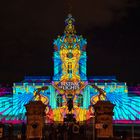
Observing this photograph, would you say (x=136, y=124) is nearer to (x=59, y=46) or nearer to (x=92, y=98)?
(x=92, y=98)

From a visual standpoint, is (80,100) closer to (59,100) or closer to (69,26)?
(59,100)

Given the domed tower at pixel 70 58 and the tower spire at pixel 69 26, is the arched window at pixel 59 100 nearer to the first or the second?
the domed tower at pixel 70 58

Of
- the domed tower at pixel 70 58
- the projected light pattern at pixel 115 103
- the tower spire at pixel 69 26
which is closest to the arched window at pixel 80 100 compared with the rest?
the projected light pattern at pixel 115 103

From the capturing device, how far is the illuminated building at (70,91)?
73625 mm

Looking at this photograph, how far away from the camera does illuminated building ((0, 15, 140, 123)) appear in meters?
73.6

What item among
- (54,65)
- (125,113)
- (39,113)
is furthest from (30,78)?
(39,113)

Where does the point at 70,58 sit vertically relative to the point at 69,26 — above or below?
below

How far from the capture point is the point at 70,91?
74812 mm

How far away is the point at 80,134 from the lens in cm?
3553

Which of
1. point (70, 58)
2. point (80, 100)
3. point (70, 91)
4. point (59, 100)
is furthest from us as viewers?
point (70, 58)

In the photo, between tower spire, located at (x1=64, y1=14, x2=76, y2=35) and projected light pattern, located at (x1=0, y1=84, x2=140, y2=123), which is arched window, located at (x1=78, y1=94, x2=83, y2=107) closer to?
projected light pattern, located at (x1=0, y1=84, x2=140, y2=123)

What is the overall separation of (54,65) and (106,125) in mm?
45668

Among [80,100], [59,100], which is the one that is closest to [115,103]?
[80,100]

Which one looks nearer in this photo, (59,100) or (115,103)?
(115,103)
